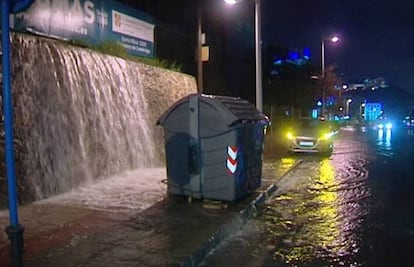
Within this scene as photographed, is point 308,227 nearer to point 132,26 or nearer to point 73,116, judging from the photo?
point 73,116

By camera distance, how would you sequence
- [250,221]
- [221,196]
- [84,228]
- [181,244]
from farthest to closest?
[221,196], [250,221], [84,228], [181,244]

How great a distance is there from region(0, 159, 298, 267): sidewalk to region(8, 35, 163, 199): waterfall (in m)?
1.18

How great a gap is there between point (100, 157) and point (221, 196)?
434 centimetres

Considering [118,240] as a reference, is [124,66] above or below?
above

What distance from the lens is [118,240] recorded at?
6801mm

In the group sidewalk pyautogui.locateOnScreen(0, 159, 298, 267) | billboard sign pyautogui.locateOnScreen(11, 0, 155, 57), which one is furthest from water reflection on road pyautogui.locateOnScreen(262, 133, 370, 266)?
billboard sign pyautogui.locateOnScreen(11, 0, 155, 57)

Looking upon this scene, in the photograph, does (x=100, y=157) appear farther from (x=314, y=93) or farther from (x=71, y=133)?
(x=314, y=93)

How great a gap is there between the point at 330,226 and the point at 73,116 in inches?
240

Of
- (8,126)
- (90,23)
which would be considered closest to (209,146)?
(8,126)

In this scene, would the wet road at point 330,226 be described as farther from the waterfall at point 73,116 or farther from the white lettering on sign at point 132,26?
the white lettering on sign at point 132,26

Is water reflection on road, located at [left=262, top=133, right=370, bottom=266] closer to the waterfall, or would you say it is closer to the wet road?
the wet road

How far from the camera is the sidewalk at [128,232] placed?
6.00 meters

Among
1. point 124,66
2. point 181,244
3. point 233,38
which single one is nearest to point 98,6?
point 124,66

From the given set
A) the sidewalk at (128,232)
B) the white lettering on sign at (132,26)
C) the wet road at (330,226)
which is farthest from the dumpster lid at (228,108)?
the white lettering on sign at (132,26)
